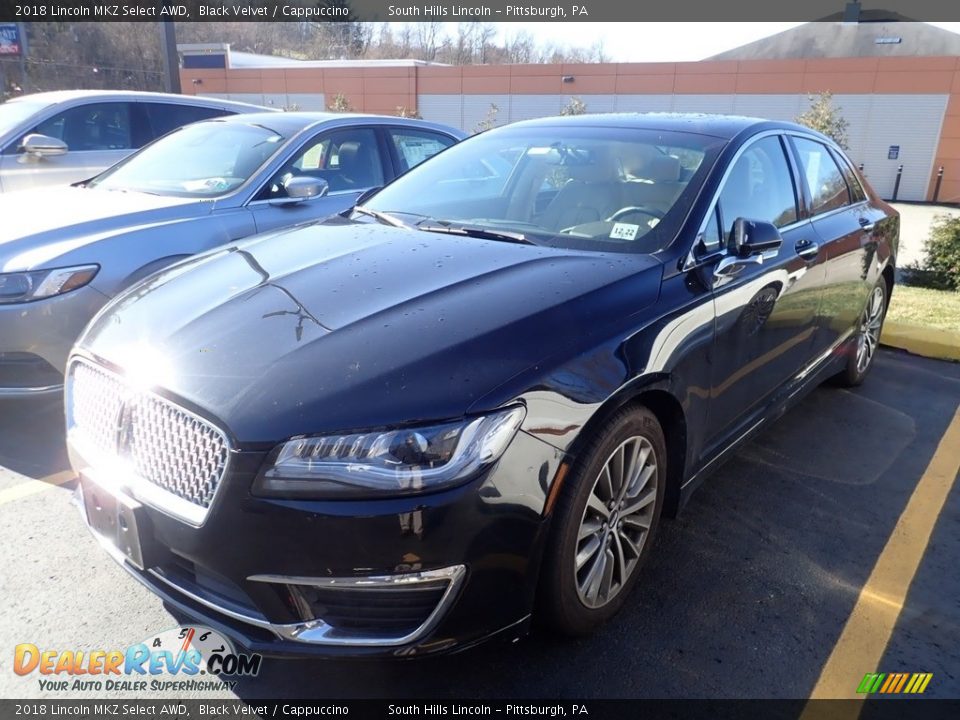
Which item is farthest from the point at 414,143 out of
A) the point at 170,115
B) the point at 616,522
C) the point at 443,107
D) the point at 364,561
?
the point at 443,107

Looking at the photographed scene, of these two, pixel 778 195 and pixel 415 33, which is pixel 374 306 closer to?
pixel 778 195

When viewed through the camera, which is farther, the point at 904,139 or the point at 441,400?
the point at 904,139

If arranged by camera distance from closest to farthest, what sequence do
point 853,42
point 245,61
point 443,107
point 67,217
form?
point 67,217
point 443,107
point 245,61
point 853,42

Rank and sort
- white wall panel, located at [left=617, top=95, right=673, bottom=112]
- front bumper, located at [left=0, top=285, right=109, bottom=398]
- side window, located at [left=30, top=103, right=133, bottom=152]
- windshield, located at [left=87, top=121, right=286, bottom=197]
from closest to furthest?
front bumper, located at [left=0, top=285, right=109, bottom=398], windshield, located at [left=87, top=121, right=286, bottom=197], side window, located at [left=30, top=103, right=133, bottom=152], white wall panel, located at [left=617, top=95, right=673, bottom=112]

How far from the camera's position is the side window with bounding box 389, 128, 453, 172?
18.9 feet

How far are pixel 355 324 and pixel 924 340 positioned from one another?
554 cm

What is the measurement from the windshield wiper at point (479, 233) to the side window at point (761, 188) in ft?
2.72

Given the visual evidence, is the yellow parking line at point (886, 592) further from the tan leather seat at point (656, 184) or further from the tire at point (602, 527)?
the tan leather seat at point (656, 184)

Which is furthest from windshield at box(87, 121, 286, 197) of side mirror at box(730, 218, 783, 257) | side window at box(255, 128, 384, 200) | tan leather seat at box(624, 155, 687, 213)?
side mirror at box(730, 218, 783, 257)

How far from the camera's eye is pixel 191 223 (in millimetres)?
4176

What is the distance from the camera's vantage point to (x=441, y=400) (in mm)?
1864

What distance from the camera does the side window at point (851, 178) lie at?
14.6 feet

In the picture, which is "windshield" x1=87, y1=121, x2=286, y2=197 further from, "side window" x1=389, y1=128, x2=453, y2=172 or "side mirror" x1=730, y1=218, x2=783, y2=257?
"side mirror" x1=730, y1=218, x2=783, y2=257

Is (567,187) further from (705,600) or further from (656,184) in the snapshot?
(705,600)
